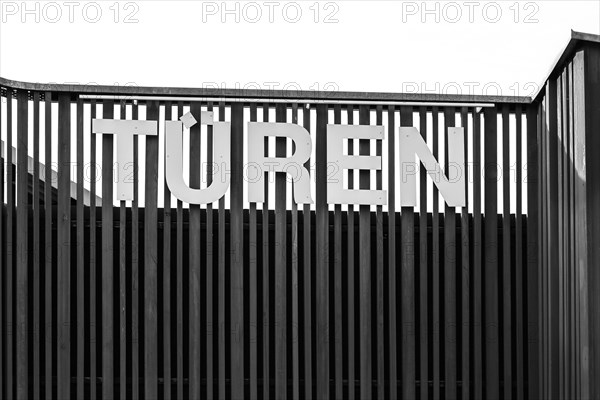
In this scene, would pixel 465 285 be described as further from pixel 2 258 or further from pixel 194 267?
pixel 2 258

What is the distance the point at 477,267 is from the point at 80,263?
4.76m

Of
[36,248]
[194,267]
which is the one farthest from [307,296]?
[36,248]

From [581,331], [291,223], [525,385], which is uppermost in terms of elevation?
[291,223]

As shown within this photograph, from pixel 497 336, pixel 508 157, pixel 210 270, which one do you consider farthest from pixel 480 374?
pixel 210 270

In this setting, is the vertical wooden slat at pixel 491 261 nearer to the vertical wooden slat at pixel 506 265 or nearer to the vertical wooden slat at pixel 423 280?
the vertical wooden slat at pixel 506 265

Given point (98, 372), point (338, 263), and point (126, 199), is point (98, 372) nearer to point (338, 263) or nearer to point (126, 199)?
point (126, 199)

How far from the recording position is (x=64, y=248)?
12.1 meters

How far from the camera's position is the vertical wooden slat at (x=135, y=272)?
12.0 metres

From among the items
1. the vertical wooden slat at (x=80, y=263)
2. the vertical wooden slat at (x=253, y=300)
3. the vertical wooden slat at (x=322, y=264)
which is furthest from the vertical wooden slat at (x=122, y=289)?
the vertical wooden slat at (x=322, y=264)

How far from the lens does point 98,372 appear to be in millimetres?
12414

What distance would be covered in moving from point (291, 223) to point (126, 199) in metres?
2.00

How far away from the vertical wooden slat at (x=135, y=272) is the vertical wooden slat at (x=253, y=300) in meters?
1.33

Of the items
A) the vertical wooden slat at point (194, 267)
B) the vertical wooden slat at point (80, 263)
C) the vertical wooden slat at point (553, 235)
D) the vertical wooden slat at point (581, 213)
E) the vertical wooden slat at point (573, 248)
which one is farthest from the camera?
the vertical wooden slat at point (194, 267)

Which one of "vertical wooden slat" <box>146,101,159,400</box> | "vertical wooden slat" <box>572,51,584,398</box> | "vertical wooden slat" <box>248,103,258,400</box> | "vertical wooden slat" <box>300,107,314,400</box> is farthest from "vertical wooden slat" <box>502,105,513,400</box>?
"vertical wooden slat" <box>146,101,159,400</box>
